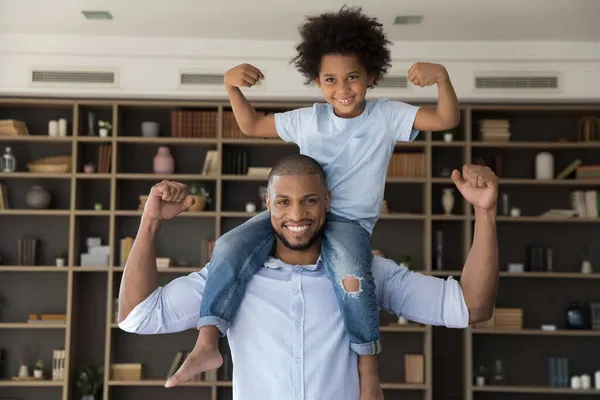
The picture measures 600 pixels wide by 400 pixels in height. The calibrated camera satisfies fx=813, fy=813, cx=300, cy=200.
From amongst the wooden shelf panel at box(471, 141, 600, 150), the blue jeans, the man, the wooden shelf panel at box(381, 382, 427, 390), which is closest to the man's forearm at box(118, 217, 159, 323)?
the man

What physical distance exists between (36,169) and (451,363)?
3.76m

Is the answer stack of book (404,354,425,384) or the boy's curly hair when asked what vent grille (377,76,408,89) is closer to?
stack of book (404,354,425,384)

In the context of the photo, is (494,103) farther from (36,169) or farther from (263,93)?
(36,169)

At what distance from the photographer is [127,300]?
2.34 metres

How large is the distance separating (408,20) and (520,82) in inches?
45.6

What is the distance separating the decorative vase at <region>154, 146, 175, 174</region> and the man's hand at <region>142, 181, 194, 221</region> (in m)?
4.40

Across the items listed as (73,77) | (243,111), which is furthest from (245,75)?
(73,77)

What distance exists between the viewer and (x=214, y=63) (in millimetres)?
6480

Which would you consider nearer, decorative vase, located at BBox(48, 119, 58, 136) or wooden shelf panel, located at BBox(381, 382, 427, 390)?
wooden shelf panel, located at BBox(381, 382, 427, 390)

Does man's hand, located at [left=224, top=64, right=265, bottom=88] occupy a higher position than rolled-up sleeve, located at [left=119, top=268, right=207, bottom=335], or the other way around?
man's hand, located at [left=224, top=64, right=265, bottom=88]

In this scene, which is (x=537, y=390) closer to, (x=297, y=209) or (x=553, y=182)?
(x=553, y=182)

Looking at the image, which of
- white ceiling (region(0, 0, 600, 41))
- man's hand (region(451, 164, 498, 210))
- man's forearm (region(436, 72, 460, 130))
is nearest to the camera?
man's hand (region(451, 164, 498, 210))

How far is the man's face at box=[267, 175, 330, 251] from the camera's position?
91.7 inches

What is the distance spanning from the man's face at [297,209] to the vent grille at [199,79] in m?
4.21
